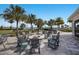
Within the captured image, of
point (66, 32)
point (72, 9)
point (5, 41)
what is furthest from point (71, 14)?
point (5, 41)

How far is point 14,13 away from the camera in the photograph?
246 inches

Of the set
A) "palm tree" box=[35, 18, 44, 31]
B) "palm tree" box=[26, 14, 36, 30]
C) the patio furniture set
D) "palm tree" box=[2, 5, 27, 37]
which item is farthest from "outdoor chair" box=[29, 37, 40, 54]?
"palm tree" box=[2, 5, 27, 37]

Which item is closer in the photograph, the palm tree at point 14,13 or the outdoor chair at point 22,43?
the palm tree at point 14,13

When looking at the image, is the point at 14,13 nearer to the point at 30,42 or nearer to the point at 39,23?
the point at 39,23

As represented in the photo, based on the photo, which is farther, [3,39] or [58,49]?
[3,39]

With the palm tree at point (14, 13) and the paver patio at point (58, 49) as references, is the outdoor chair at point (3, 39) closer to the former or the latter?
the paver patio at point (58, 49)

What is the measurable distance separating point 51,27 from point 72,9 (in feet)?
2.98

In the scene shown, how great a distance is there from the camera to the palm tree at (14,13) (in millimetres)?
6203

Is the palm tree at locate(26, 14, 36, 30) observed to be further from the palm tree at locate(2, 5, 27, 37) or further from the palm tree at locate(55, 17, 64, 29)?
the palm tree at locate(55, 17, 64, 29)

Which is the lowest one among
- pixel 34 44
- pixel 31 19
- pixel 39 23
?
pixel 34 44

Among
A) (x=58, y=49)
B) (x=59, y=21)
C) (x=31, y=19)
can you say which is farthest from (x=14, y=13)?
(x=58, y=49)

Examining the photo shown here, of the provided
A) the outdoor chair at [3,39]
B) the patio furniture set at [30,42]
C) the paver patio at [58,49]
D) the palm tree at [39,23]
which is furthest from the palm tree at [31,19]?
the outdoor chair at [3,39]

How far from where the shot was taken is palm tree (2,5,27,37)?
244 inches
